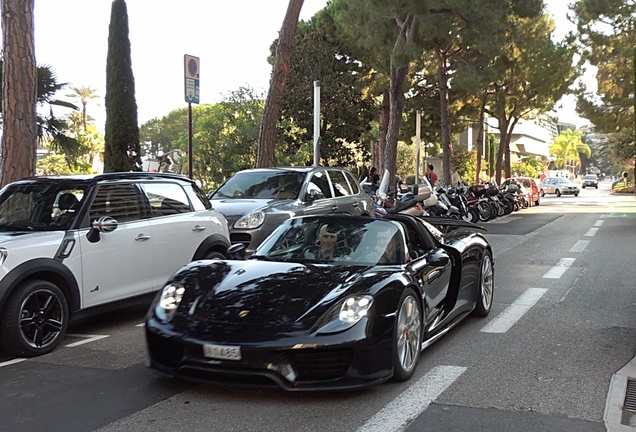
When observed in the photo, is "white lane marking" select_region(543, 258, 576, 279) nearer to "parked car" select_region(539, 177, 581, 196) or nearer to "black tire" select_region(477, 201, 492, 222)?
"black tire" select_region(477, 201, 492, 222)

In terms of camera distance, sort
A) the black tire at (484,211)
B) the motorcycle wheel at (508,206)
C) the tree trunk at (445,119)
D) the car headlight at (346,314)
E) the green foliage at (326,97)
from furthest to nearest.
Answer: the green foliage at (326,97), the tree trunk at (445,119), the motorcycle wheel at (508,206), the black tire at (484,211), the car headlight at (346,314)

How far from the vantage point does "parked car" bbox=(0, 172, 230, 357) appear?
565cm

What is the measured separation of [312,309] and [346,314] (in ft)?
0.75

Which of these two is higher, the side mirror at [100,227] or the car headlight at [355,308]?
the side mirror at [100,227]

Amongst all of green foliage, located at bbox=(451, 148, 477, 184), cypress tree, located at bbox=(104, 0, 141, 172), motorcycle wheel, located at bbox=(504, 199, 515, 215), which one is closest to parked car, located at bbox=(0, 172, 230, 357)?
cypress tree, located at bbox=(104, 0, 141, 172)

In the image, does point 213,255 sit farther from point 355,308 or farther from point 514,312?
point 355,308

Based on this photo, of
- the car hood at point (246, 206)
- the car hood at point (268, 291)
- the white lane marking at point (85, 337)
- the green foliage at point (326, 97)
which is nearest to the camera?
the car hood at point (268, 291)

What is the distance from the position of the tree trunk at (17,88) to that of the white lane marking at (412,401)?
8036 millimetres

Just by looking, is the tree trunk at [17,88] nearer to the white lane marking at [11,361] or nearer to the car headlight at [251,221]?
the car headlight at [251,221]

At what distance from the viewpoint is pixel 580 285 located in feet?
30.2

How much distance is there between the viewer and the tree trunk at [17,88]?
1036cm

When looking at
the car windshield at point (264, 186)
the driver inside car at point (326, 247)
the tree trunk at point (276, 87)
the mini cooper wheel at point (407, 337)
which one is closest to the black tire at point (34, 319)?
the driver inside car at point (326, 247)

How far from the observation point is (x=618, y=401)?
4496mm

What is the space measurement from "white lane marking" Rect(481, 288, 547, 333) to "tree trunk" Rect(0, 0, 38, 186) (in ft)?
25.0
